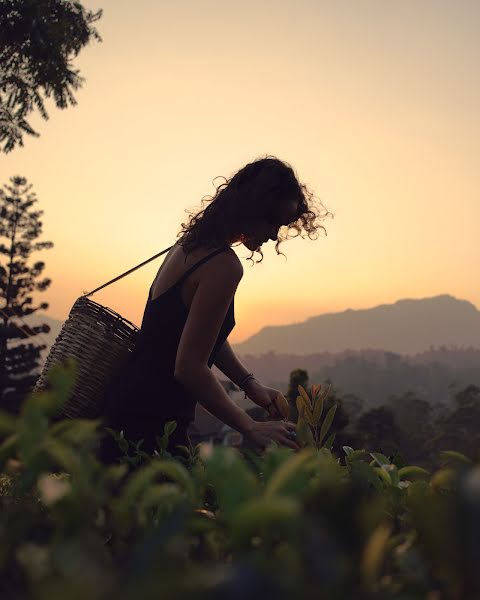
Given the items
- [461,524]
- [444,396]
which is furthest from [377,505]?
[444,396]

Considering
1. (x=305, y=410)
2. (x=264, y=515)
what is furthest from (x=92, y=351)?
(x=264, y=515)

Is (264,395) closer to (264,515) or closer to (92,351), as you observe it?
(92,351)

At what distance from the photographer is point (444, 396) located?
170625 mm

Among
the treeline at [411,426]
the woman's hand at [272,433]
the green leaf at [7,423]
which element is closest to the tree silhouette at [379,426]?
the treeline at [411,426]

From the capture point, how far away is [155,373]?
321 cm

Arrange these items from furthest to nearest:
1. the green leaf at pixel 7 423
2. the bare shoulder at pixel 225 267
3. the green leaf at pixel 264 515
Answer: the bare shoulder at pixel 225 267 < the green leaf at pixel 7 423 < the green leaf at pixel 264 515

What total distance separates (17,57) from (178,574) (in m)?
18.8

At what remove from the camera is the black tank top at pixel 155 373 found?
318cm

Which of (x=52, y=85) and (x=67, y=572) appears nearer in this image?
(x=67, y=572)

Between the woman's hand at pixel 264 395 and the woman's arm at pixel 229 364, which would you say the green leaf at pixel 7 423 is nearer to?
the woman's hand at pixel 264 395

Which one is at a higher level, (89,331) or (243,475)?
(89,331)

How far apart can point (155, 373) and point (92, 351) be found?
30 centimetres

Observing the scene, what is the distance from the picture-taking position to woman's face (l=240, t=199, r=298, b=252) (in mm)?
Answer: 3285

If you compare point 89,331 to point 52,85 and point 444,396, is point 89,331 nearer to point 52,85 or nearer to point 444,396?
point 52,85
